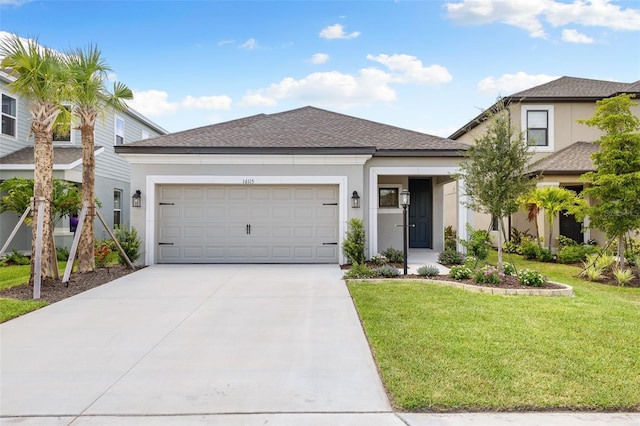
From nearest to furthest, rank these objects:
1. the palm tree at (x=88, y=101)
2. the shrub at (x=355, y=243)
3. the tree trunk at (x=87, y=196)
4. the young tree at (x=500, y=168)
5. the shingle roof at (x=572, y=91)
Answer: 1. the young tree at (x=500, y=168)
2. the palm tree at (x=88, y=101)
3. the tree trunk at (x=87, y=196)
4. the shrub at (x=355, y=243)
5. the shingle roof at (x=572, y=91)

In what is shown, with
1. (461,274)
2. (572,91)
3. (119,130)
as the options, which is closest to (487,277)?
(461,274)

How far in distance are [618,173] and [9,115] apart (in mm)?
18326

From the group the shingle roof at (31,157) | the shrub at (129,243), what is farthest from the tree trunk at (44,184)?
the shingle roof at (31,157)

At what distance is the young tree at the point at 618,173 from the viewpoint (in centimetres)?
894

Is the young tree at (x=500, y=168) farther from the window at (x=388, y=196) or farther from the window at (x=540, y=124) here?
the window at (x=540, y=124)

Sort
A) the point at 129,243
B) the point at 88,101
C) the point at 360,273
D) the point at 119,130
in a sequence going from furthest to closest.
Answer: the point at 119,130 → the point at 129,243 → the point at 360,273 → the point at 88,101

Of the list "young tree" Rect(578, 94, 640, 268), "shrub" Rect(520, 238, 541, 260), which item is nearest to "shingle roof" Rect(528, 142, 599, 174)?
"shrub" Rect(520, 238, 541, 260)

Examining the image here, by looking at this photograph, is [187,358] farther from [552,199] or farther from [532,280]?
[552,199]

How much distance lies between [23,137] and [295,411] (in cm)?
1582

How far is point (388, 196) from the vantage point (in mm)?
12984

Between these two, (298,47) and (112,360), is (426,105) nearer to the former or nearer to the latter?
(298,47)

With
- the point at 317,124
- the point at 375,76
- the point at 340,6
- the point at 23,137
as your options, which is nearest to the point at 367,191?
the point at 317,124

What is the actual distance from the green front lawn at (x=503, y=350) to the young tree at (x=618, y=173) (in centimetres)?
279

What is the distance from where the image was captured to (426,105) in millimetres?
18281
